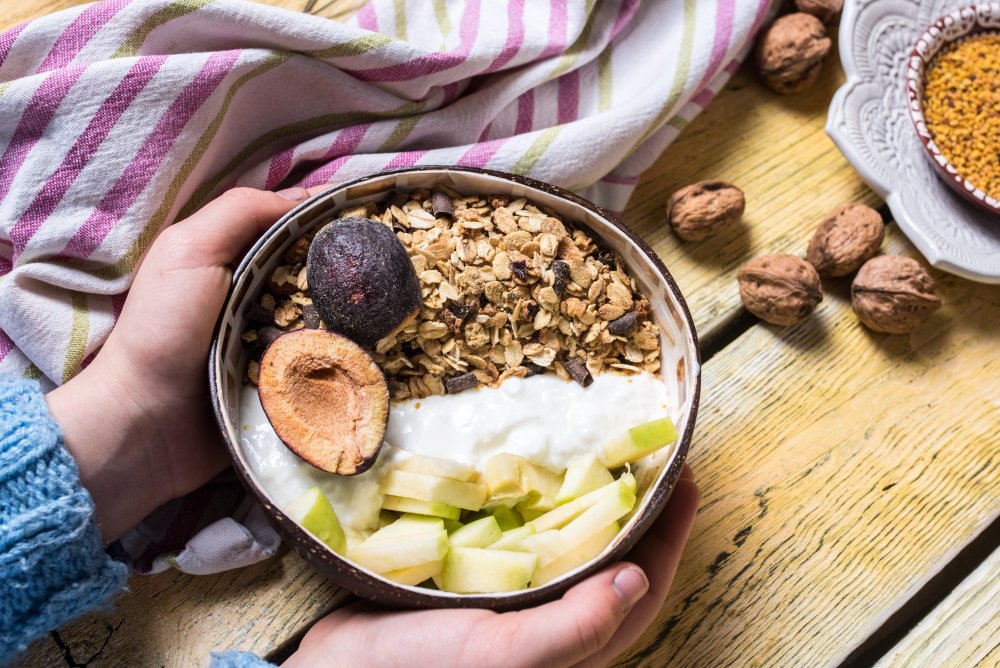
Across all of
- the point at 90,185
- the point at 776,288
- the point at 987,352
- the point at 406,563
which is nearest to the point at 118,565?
the point at 406,563

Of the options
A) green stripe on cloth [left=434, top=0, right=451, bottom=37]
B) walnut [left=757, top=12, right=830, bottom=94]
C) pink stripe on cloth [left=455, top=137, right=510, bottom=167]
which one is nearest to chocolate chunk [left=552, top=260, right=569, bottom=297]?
pink stripe on cloth [left=455, top=137, right=510, bottom=167]

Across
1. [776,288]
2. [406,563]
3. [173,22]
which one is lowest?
[406,563]

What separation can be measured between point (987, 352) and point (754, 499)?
1.42 feet

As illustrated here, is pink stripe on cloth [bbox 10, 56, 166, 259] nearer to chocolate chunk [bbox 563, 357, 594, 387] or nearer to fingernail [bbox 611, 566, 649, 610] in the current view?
chocolate chunk [bbox 563, 357, 594, 387]

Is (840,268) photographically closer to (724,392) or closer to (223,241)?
(724,392)

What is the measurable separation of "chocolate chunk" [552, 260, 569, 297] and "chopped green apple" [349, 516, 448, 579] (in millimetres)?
317

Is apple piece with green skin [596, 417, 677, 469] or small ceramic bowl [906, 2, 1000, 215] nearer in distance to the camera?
apple piece with green skin [596, 417, 677, 469]

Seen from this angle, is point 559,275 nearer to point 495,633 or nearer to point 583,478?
point 583,478

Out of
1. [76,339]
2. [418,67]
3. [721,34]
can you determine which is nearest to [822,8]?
[721,34]

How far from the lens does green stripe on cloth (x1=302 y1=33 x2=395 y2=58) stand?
111 centimetres

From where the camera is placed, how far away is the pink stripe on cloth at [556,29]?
3.94 ft

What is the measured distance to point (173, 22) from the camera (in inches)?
42.3

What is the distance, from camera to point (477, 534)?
937mm

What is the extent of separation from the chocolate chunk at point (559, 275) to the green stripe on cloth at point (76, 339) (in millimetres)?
582
